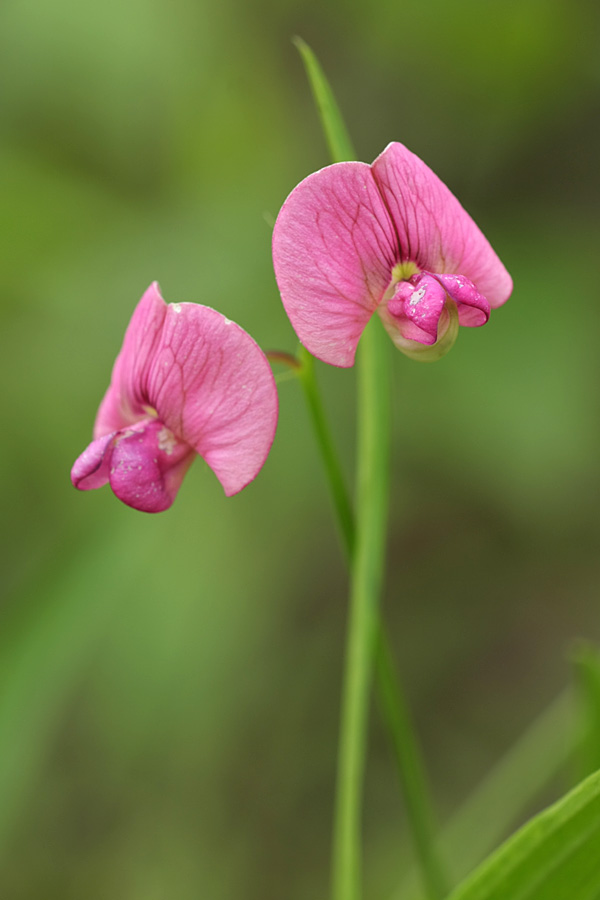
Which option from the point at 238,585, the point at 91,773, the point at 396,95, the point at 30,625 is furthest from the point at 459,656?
the point at 396,95

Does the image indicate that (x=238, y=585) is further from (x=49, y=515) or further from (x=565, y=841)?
(x=565, y=841)

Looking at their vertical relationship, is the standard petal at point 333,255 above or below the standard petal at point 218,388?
above

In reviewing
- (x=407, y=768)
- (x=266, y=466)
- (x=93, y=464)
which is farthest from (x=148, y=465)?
(x=266, y=466)

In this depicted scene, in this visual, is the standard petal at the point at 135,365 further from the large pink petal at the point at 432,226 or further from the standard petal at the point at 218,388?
the large pink petal at the point at 432,226

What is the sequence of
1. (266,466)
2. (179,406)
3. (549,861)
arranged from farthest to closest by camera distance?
(266,466) → (179,406) → (549,861)

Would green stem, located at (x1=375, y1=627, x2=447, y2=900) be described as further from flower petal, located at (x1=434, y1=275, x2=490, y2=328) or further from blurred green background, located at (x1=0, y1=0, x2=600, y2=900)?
blurred green background, located at (x1=0, y1=0, x2=600, y2=900)

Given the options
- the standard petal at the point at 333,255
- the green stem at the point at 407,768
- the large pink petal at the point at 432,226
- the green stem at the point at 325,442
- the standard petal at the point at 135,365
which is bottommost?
the green stem at the point at 407,768

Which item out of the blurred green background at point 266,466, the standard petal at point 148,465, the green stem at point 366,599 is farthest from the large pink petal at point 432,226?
the blurred green background at point 266,466

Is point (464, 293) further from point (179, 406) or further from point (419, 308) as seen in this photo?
point (179, 406)
